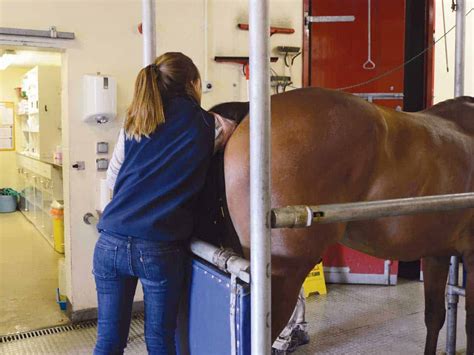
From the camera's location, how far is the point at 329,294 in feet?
13.2

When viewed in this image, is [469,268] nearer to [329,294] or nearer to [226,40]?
[329,294]

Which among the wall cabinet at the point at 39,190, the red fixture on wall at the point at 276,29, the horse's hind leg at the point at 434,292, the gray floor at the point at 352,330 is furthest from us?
the wall cabinet at the point at 39,190

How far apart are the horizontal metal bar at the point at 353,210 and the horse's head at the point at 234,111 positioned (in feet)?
2.38

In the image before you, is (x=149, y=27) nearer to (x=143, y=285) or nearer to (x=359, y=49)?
(x=143, y=285)

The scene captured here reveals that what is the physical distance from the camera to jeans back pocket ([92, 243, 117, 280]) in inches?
59.2

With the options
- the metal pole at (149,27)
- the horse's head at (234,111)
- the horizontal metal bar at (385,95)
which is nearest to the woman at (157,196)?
the horse's head at (234,111)

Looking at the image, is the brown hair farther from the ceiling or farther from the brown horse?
the ceiling

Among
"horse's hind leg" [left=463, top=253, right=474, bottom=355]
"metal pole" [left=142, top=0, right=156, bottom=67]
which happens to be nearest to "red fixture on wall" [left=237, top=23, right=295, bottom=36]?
"metal pole" [left=142, top=0, right=156, bottom=67]

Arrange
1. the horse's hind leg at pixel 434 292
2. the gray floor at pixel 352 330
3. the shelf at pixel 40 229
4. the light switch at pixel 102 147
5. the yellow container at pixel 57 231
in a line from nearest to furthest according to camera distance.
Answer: the horse's hind leg at pixel 434 292
the gray floor at pixel 352 330
the light switch at pixel 102 147
the yellow container at pixel 57 231
the shelf at pixel 40 229

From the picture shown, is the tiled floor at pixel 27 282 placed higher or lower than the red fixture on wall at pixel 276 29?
lower

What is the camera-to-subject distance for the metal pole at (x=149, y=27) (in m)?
1.81

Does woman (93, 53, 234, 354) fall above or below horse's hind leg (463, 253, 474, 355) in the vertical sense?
above

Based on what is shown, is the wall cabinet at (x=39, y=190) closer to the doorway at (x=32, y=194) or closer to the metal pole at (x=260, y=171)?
the doorway at (x=32, y=194)

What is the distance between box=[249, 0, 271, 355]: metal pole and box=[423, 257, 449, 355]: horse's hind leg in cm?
177
